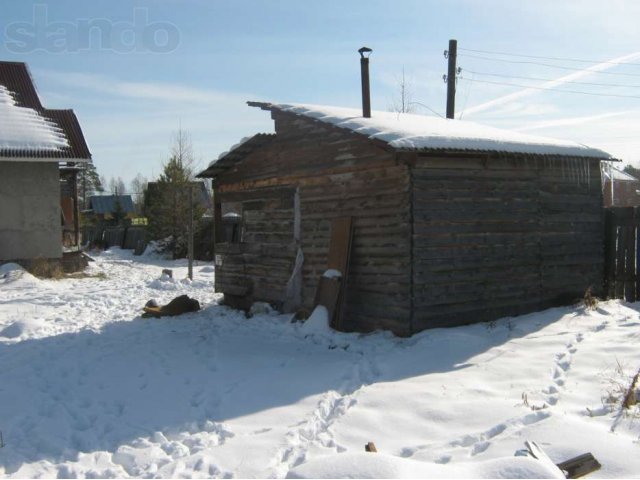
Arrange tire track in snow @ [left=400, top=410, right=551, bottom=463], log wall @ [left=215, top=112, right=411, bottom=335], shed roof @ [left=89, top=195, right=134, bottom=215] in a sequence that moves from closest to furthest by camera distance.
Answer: tire track in snow @ [left=400, top=410, right=551, bottom=463] < log wall @ [left=215, top=112, right=411, bottom=335] < shed roof @ [left=89, top=195, right=134, bottom=215]

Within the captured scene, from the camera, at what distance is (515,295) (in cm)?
977

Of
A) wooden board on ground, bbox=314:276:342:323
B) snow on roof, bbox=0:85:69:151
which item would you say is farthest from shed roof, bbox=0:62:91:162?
wooden board on ground, bbox=314:276:342:323

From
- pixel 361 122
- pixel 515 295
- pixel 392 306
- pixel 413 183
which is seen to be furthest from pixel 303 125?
pixel 515 295

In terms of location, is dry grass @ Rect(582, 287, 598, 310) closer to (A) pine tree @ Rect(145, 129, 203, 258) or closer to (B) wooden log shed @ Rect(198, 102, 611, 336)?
(B) wooden log shed @ Rect(198, 102, 611, 336)

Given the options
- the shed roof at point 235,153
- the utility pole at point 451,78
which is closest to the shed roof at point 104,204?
the utility pole at point 451,78

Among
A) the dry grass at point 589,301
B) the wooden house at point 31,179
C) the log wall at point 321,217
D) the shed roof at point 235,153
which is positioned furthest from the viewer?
the wooden house at point 31,179

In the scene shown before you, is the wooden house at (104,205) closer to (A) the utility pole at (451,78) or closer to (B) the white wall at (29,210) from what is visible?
(B) the white wall at (29,210)

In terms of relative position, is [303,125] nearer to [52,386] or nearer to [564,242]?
[564,242]

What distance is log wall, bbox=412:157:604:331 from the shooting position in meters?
8.84

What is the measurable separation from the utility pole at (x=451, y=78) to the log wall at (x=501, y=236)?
28.1ft

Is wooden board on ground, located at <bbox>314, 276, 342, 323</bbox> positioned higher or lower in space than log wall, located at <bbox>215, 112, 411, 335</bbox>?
lower

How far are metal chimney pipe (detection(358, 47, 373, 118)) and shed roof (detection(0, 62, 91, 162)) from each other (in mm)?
9861

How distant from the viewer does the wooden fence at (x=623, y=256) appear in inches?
435

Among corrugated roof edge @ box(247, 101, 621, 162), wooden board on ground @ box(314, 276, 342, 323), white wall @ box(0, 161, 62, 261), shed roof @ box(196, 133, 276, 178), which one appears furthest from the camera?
white wall @ box(0, 161, 62, 261)
